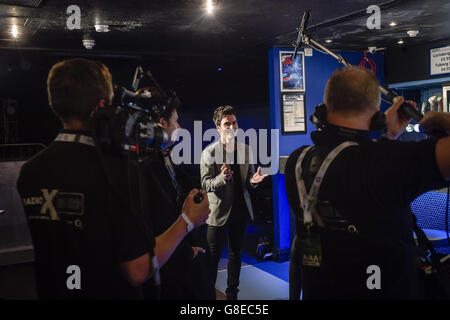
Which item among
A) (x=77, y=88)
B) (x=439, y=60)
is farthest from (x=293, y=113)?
(x=77, y=88)

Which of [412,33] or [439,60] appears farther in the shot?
Answer: [439,60]

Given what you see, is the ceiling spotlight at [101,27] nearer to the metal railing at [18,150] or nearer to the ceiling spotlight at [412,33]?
the ceiling spotlight at [412,33]

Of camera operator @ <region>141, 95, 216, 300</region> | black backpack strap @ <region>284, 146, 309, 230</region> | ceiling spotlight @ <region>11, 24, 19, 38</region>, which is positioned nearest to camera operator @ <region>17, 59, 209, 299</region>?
camera operator @ <region>141, 95, 216, 300</region>

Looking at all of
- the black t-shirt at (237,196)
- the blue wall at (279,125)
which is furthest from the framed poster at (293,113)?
the black t-shirt at (237,196)

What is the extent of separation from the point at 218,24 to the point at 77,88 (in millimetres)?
3390

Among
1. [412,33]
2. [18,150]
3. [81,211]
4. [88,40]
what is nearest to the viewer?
[81,211]

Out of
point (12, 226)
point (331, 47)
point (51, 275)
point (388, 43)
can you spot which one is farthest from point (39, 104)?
point (51, 275)

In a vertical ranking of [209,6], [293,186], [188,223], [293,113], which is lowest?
[188,223]

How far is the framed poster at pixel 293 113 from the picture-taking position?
5383 mm

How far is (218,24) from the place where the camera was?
14.7 feet

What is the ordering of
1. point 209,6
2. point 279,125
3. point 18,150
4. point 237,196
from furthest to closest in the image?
point 18,150
point 279,125
point 209,6
point 237,196

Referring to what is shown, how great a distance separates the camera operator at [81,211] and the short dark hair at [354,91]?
0.79m

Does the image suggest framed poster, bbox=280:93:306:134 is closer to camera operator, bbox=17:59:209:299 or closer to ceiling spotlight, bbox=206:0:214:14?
ceiling spotlight, bbox=206:0:214:14

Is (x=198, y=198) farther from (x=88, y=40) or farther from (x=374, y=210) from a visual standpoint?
(x=88, y=40)
